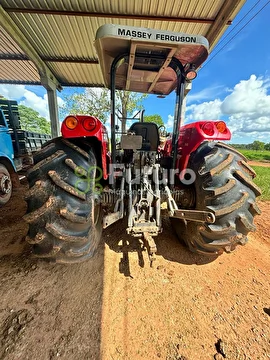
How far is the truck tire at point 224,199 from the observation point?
1.75 meters

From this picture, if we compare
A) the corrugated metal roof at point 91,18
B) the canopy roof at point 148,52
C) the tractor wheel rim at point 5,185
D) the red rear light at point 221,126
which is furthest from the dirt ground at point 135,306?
the corrugated metal roof at point 91,18

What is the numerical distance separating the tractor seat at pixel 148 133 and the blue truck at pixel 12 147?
3083 mm

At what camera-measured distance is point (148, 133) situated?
9.27 feet

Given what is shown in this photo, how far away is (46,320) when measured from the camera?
4.91ft

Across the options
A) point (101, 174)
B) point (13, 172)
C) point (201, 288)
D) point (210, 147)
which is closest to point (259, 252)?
point (201, 288)

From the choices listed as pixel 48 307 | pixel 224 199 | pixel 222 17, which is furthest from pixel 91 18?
pixel 48 307

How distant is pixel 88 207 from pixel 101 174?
25.8 inches

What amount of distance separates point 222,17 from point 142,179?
4.13 metres

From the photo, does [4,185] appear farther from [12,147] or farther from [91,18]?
[91,18]

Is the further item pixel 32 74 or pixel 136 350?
pixel 32 74

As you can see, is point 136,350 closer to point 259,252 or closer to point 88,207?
point 88,207

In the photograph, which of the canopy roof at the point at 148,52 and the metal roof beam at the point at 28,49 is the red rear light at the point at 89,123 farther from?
the metal roof beam at the point at 28,49

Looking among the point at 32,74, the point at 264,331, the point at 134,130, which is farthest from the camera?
the point at 32,74

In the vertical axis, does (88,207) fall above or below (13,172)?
above
